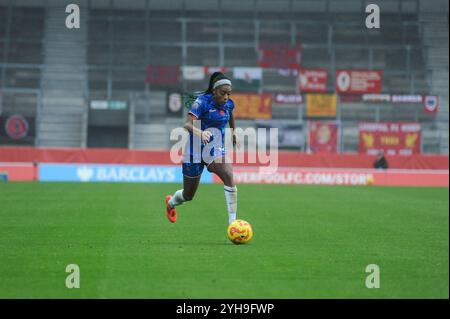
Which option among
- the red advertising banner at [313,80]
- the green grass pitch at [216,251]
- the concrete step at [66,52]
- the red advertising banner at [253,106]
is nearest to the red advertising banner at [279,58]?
the red advertising banner at [313,80]

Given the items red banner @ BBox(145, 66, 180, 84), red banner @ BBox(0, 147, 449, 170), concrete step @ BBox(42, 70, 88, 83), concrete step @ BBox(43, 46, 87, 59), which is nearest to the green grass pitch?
red banner @ BBox(0, 147, 449, 170)

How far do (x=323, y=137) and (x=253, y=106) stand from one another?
12.9 feet

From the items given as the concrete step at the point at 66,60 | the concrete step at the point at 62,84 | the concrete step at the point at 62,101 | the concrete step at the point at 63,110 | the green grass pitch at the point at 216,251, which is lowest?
the green grass pitch at the point at 216,251

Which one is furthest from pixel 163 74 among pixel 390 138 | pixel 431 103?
pixel 431 103

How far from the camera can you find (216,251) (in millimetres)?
10789

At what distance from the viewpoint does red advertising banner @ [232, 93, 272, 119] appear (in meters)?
41.2

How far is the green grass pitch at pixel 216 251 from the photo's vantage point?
7.89m

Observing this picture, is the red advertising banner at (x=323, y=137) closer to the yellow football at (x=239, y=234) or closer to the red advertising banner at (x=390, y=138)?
the red advertising banner at (x=390, y=138)

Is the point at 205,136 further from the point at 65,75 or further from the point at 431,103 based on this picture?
the point at 431,103

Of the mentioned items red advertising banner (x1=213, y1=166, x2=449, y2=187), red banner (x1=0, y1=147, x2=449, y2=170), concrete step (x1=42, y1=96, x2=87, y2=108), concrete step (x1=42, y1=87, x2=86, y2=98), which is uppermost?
concrete step (x1=42, y1=87, x2=86, y2=98)

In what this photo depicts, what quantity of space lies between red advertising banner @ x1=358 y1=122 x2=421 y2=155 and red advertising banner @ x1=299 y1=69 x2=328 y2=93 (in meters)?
2.92

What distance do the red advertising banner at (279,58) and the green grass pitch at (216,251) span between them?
21962mm

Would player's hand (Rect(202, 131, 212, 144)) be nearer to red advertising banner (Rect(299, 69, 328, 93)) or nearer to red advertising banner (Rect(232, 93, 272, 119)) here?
red advertising banner (Rect(232, 93, 272, 119))

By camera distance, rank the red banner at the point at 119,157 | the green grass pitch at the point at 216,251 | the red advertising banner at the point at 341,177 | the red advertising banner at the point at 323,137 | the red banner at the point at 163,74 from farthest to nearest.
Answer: the red banner at the point at 163,74 < the red advertising banner at the point at 323,137 < the red banner at the point at 119,157 < the red advertising banner at the point at 341,177 < the green grass pitch at the point at 216,251
